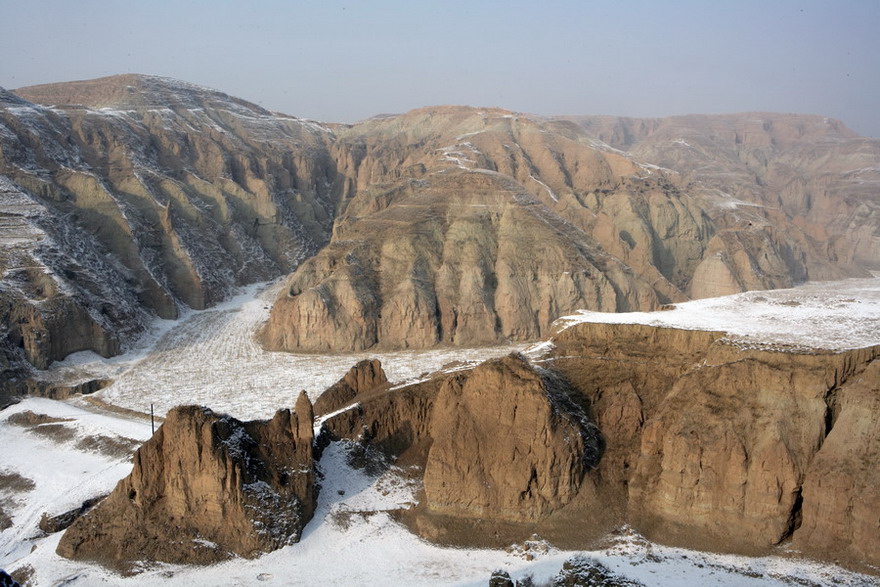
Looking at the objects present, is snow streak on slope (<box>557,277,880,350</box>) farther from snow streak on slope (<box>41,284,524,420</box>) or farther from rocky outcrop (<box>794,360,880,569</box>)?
snow streak on slope (<box>41,284,524,420</box>)

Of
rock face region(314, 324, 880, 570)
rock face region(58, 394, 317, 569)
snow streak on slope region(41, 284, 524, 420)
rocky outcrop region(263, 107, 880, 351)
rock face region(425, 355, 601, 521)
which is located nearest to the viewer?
rock face region(314, 324, 880, 570)

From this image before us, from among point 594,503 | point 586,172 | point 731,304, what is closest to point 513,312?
Answer: point 731,304

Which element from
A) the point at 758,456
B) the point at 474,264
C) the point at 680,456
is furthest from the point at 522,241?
the point at 758,456

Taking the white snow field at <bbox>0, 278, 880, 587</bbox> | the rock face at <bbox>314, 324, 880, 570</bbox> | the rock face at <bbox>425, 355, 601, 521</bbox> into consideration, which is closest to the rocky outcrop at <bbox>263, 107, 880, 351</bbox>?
the white snow field at <bbox>0, 278, 880, 587</bbox>

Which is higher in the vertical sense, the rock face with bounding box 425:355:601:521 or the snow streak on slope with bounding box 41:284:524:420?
the rock face with bounding box 425:355:601:521

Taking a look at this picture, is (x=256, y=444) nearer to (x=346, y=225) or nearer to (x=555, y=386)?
(x=555, y=386)

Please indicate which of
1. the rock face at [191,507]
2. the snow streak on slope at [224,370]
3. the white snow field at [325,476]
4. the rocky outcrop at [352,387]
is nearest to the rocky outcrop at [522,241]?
the snow streak on slope at [224,370]

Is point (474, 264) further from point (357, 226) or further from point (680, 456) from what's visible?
point (680, 456)
